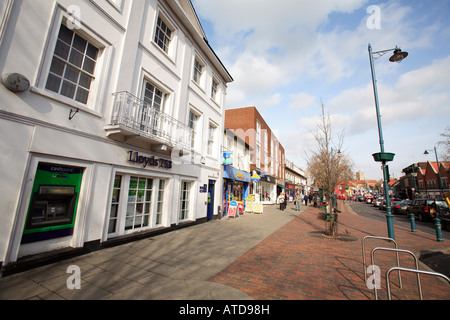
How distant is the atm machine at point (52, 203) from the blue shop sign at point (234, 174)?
932 cm

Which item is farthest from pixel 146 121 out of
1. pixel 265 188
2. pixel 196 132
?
pixel 265 188

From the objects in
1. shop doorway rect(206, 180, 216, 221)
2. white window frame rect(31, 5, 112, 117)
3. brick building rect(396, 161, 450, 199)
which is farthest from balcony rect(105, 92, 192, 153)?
brick building rect(396, 161, 450, 199)

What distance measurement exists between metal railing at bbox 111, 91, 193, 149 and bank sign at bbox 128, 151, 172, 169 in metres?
0.81

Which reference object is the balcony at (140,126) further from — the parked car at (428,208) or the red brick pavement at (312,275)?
the parked car at (428,208)

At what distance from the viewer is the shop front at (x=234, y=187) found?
1441 cm

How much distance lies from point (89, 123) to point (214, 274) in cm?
522

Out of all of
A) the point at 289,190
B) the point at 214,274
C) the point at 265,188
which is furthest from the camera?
the point at 289,190

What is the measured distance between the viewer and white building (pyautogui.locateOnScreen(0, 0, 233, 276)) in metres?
4.17

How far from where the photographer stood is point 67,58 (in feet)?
17.5

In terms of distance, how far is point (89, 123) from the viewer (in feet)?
18.0

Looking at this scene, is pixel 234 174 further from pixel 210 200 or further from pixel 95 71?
pixel 95 71

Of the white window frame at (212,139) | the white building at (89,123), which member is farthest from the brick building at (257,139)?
the white building at (89,123)
